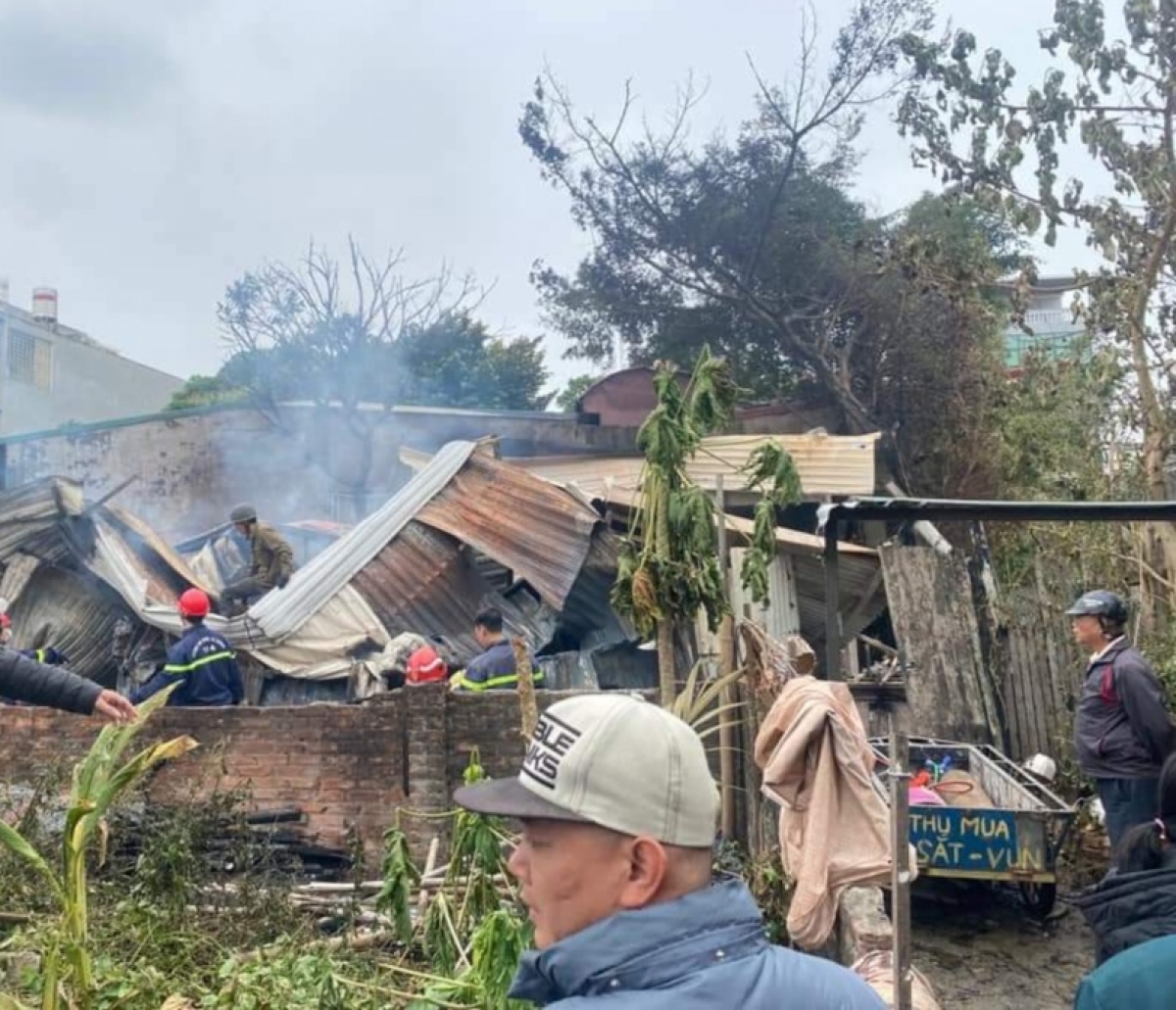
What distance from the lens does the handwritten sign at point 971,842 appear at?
6457mm

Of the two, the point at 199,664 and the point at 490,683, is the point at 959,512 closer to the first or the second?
the point at 490,683

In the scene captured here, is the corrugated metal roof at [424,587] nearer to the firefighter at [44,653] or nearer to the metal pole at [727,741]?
the firefighter at [44,653]

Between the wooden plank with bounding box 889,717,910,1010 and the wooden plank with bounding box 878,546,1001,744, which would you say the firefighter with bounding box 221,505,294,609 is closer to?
the wooden plank with bounding box 878,546,1001,744

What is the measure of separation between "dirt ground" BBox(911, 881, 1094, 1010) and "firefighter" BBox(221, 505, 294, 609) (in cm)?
661

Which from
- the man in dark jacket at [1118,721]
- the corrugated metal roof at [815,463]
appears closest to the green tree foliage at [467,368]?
the corrugated metal roof at [815,463]

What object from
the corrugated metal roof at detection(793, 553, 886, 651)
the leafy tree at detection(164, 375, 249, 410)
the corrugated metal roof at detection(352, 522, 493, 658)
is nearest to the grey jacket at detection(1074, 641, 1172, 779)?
the corrugated metal roof at detection(352, 522, 493, 658)

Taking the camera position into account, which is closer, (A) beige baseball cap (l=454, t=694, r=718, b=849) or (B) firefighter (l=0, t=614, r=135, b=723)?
(A) beige baseball cap (l=454, t=694, r=718, b=849)

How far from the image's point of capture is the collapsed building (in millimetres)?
10172

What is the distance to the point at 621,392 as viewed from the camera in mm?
20297

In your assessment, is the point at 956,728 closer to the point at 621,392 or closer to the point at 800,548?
the point at 800,548

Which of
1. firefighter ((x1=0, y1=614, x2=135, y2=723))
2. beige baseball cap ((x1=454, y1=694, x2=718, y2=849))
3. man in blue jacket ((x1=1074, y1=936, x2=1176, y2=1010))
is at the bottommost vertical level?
man in blue jacket ((x1=1074, y1=936, x2=1176, y2=1010))

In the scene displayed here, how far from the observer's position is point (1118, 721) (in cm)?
595

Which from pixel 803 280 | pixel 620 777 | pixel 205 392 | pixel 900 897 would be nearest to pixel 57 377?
pixel 205 392

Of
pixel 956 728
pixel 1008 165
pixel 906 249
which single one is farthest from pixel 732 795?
pixel 906 249
